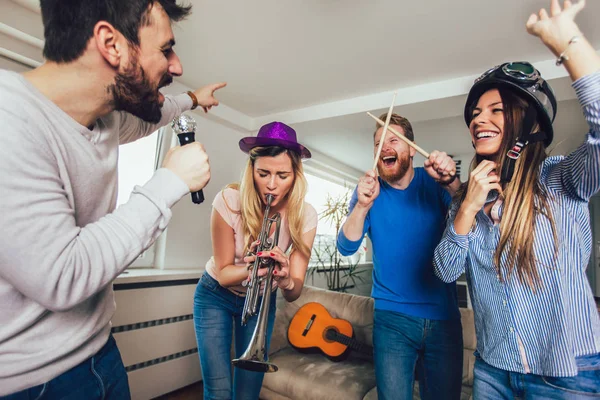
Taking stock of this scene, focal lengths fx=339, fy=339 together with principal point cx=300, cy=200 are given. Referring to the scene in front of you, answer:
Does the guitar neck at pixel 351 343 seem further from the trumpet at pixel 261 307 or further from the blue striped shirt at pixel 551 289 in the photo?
the blue striped shirt at pixel 551 289

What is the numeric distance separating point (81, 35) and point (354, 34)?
2183 mm

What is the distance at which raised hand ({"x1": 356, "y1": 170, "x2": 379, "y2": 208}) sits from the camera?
1.53m

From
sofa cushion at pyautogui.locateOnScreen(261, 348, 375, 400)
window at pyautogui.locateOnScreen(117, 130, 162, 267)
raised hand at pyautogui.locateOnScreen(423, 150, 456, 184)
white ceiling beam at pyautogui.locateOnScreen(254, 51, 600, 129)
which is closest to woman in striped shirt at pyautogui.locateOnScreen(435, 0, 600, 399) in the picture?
raised hand at pyautogui.locateOnScreen(423, 150, 456, 184)

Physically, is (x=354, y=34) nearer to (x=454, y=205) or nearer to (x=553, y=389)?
(x=454, y=205)

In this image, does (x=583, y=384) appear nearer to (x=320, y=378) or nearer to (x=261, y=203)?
(x=261, y=203)

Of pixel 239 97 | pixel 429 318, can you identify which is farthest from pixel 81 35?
pixel 239 97

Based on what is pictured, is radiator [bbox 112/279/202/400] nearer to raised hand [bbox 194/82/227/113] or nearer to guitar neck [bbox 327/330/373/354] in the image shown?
guitar neck [bbox 327/330/373/354]

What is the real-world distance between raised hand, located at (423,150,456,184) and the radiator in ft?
7.74

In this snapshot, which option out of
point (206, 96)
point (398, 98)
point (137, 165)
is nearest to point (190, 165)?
point (206, 96)

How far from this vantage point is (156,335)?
2797 mm

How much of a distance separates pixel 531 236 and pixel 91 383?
123 cm

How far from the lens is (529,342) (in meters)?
0.96

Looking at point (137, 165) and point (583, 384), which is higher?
point (137, 165)

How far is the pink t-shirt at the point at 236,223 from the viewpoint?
63.6 inches
